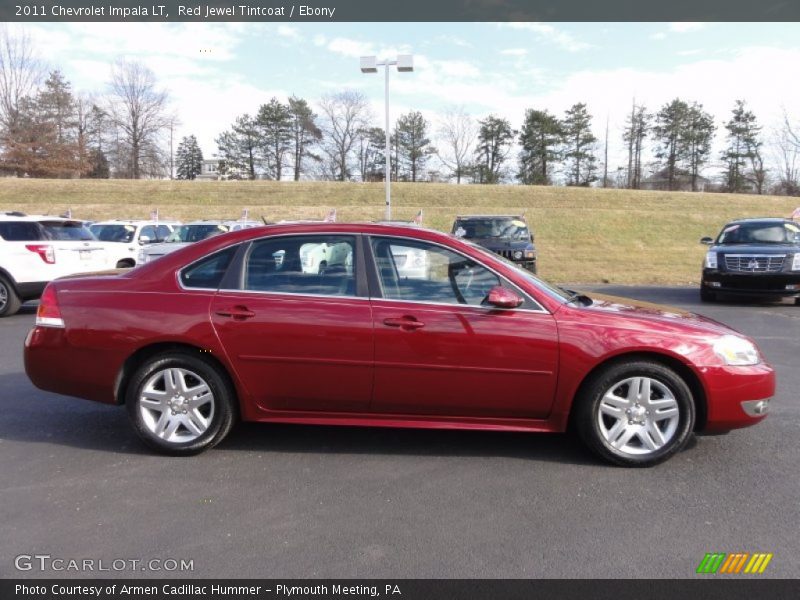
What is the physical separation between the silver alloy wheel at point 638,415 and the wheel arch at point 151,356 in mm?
2450

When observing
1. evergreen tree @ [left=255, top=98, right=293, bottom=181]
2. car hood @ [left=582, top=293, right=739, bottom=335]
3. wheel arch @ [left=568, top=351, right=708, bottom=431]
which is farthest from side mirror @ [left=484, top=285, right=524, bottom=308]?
evergreen tree @ [left=255, top=98, right=293, bottom=181]

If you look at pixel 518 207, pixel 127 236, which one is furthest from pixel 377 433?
pixel 518 207

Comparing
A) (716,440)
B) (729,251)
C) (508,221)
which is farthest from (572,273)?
(716,440)

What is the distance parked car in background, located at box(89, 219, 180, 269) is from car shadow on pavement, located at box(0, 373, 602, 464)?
7.58 m

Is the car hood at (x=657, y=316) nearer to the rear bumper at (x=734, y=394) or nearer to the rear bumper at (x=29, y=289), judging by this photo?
the rear bumper at (x=734, y=394)

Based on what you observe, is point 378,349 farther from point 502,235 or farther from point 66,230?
point 502,235

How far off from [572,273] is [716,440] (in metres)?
14.9

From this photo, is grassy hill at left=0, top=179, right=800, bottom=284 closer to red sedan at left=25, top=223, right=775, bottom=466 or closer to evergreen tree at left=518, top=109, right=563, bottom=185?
red sedan at left=25, top=223, right=775, bottom=466

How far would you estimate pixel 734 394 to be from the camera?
3.69 metres

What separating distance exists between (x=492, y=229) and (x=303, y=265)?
10805 mm

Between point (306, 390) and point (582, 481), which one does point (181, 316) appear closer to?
point (306, 390)

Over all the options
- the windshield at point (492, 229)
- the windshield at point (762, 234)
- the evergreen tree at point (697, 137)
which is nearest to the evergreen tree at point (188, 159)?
the evergreen tree at point (697, 137)

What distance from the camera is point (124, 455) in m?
3.96

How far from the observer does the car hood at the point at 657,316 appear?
3779 mm
